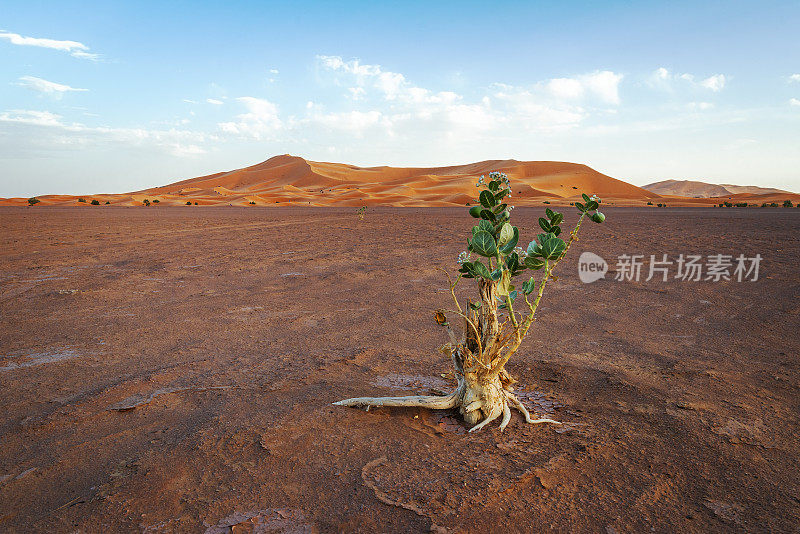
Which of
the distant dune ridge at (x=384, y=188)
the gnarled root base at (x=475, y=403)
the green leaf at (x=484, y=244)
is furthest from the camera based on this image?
the distant dune ridge at (x=384, y=188)

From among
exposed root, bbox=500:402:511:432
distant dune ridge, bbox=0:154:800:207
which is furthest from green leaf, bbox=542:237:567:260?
distant dune ridge, bbox=0:154:800:207

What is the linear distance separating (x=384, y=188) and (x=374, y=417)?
163 feet

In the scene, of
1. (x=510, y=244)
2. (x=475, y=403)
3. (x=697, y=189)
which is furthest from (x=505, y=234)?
(x=697, y=189)

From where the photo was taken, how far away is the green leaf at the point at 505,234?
2.71 meters

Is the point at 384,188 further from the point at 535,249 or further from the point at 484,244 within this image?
the point at 484,244

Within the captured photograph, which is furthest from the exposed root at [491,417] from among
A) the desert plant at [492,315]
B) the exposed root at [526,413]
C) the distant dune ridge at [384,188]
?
the distant dune ridge at [384,188]

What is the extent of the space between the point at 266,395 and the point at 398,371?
1.00m

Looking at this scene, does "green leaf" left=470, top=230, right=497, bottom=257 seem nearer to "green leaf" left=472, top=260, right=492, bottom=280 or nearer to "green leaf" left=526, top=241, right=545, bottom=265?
"green leaf" left=472, top=260, right=492, bottom=280

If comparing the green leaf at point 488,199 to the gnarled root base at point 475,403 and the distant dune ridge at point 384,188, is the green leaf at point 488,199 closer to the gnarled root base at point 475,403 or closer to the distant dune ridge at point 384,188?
the gnarled root base at point 475,403

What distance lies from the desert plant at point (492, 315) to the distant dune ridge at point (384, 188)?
32.2m

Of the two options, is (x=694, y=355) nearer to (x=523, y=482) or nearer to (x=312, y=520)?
(x=523, y=482)

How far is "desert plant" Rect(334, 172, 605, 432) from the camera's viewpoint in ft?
8.93

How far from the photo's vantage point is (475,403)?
296 centimetres

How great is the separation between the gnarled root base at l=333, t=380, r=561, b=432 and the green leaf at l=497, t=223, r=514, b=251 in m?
0.83
